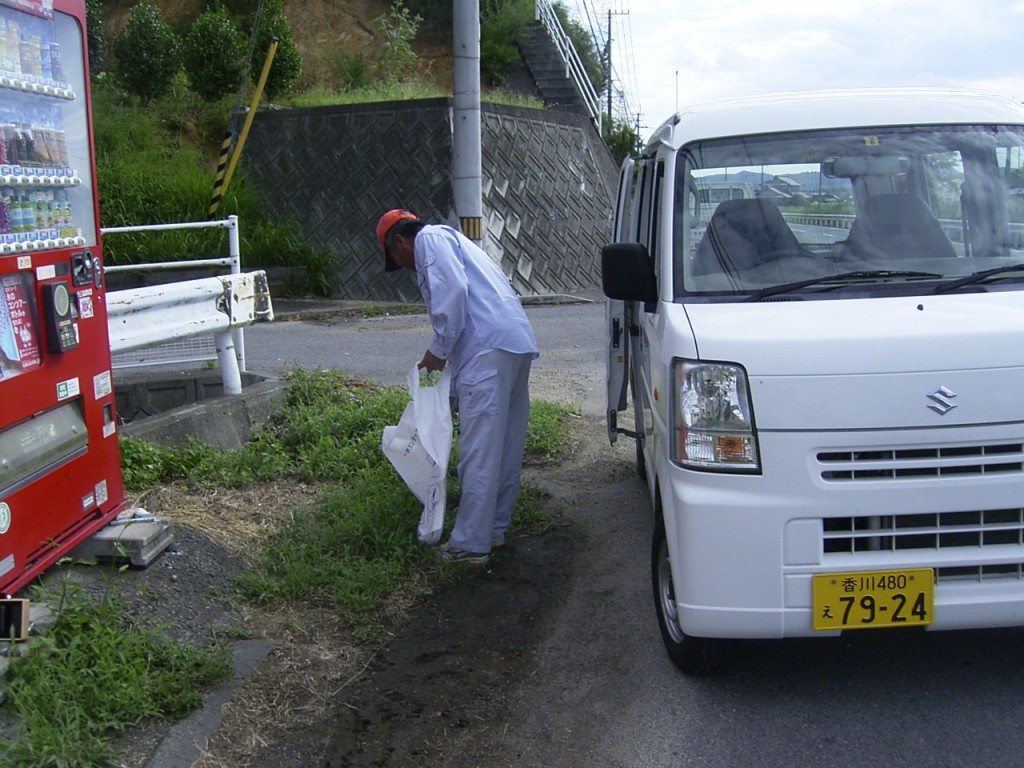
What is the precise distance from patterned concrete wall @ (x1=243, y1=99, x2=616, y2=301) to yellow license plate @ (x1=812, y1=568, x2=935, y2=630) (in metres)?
12.0

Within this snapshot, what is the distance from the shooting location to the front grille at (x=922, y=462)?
331 centimetres

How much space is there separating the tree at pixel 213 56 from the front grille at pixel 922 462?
663 inches

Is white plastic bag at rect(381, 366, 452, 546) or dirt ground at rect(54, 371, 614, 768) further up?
white plastic bag at rect(381, 366, 452, 546)

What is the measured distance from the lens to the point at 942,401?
129 inches

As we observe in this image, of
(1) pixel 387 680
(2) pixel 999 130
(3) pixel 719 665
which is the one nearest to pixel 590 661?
(3) pixel 719 665

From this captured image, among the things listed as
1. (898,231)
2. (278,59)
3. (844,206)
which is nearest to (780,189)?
(844,206)

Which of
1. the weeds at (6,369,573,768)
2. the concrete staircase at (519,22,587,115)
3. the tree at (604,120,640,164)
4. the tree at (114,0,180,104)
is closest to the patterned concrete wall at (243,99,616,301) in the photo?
the tree at (114,0,180,104)

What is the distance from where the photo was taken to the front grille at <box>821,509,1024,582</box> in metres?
3.35

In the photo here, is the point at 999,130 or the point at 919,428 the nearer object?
the point at 919,428

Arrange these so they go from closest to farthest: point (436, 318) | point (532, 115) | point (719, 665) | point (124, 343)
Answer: point (719, 665), point (436, 318), point (124, 343), point (532, 115)

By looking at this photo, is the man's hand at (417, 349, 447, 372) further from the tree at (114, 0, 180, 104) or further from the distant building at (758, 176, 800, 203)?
the tree at (114, 0, 180, 104)

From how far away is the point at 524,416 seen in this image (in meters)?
5.28

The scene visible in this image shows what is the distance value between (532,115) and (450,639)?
1407cm

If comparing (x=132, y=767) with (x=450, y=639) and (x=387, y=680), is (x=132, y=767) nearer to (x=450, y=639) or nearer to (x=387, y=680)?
(x=387, y=680)
